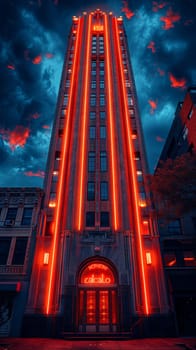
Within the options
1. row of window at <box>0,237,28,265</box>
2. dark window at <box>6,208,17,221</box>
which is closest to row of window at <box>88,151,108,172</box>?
dark window at <box>6,208,17,221</box>

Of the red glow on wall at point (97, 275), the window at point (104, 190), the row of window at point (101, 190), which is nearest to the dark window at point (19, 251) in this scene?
the red glow on wall at point (97, 275)

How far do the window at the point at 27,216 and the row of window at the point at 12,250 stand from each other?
5.80ft

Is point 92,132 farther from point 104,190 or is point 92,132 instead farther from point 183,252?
point 183,252

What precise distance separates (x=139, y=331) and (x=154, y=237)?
24.6ft

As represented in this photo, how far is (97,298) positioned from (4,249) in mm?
9823

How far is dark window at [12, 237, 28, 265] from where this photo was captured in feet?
63.7

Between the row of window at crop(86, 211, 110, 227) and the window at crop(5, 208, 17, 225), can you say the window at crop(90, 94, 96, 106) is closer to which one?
the row of window at crop(86, 211, 110, 227)

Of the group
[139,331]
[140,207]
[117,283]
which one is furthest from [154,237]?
[139,331]

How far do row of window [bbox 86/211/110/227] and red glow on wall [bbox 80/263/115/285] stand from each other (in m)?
3.81

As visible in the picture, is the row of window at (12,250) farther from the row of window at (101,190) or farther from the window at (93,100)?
the window at (93,100)

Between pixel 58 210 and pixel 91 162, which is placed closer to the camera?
pixel 58 210

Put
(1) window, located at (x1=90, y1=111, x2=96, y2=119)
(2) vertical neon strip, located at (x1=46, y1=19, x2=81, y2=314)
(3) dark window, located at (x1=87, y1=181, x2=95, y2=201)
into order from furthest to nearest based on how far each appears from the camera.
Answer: (1) window, located at (x1=90, y1=111, x2=96, y2=119) < (3) dark window, located at (x1=87, y1=181, x2=95, y2=201) < (2) vertical neon strip, located at (x1=46, y1=19, x2=81, y2=314)

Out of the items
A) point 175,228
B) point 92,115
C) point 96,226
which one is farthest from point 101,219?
point 92,115

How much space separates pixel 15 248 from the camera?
20.0 meters
